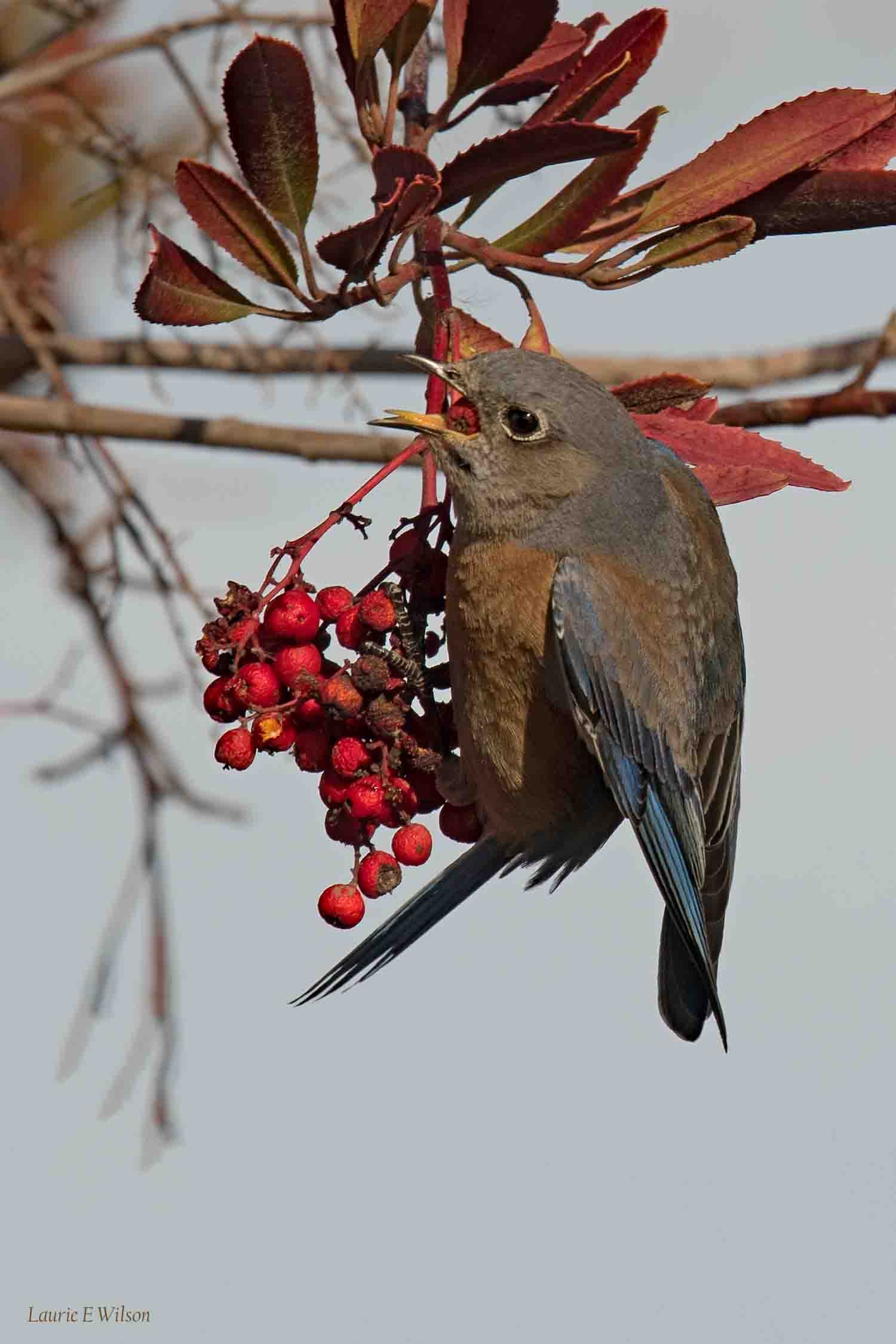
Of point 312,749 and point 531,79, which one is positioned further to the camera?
point 312,749

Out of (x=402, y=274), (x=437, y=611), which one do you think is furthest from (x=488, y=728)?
(x=402, y=274)

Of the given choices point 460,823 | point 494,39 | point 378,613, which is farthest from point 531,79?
point 460,823

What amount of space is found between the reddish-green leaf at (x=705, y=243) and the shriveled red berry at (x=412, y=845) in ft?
3.53

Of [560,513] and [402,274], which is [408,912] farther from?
[402,274]

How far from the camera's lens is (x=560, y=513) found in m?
3.32

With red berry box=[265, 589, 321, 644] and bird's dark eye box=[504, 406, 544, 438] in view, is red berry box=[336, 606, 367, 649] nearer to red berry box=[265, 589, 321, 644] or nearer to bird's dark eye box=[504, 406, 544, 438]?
red berry box=[265, 589, 321, 644]

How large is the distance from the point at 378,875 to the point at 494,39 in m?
1.44

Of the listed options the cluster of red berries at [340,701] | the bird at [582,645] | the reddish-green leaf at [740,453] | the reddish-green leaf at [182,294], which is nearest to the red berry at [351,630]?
the cluster of red berries at [340,701]

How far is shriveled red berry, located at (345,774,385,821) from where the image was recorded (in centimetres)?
276

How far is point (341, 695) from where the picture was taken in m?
2.70

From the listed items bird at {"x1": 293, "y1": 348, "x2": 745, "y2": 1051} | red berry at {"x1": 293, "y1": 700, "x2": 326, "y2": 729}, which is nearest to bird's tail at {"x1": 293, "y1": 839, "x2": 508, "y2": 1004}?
bird at {"x1": 293, "y1": 348, "x2": 745, "y2": 1051}

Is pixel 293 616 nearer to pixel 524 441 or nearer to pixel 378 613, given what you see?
pixel 378 613

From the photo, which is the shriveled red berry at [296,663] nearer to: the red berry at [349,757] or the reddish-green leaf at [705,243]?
the red berry at [349,757]

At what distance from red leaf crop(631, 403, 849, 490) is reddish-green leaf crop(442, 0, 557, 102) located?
2.23ft
